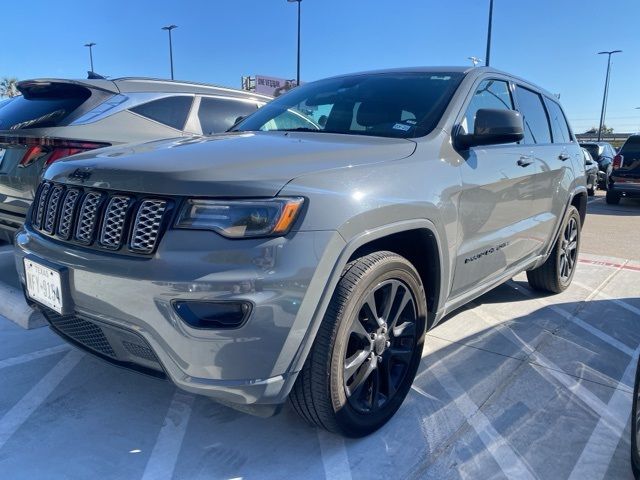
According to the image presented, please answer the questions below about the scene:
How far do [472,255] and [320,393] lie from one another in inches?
53.5

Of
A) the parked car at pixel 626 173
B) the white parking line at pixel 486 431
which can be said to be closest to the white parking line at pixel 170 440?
the white parking line at pixel 486 431

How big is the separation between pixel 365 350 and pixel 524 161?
6.50ft

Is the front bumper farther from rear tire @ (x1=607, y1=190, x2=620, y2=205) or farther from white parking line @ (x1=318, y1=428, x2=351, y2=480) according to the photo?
rear tire @ (x1=607, y1=190, x2=620, y2=205)

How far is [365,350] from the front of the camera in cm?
248

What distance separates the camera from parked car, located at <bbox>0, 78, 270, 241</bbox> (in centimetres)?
360

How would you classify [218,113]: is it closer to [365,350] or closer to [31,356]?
[31,356]

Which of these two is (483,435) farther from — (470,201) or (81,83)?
(81,83)

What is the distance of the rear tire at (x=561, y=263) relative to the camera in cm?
474

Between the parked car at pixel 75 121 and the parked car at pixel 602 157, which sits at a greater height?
the parked car at pixel 75 121

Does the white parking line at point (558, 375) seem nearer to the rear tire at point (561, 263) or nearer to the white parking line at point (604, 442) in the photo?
the white parking line at point (604, 442)

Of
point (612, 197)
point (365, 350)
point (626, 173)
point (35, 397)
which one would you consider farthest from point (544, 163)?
point (612, 197)

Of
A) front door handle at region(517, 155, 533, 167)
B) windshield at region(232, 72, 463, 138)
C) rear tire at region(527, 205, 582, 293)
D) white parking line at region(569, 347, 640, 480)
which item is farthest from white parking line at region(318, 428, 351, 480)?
rear tire at region(527, 205, 582, 293)

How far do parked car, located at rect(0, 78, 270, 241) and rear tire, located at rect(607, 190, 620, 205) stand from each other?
1183cm

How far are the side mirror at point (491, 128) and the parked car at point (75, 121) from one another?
2583 millimetres
